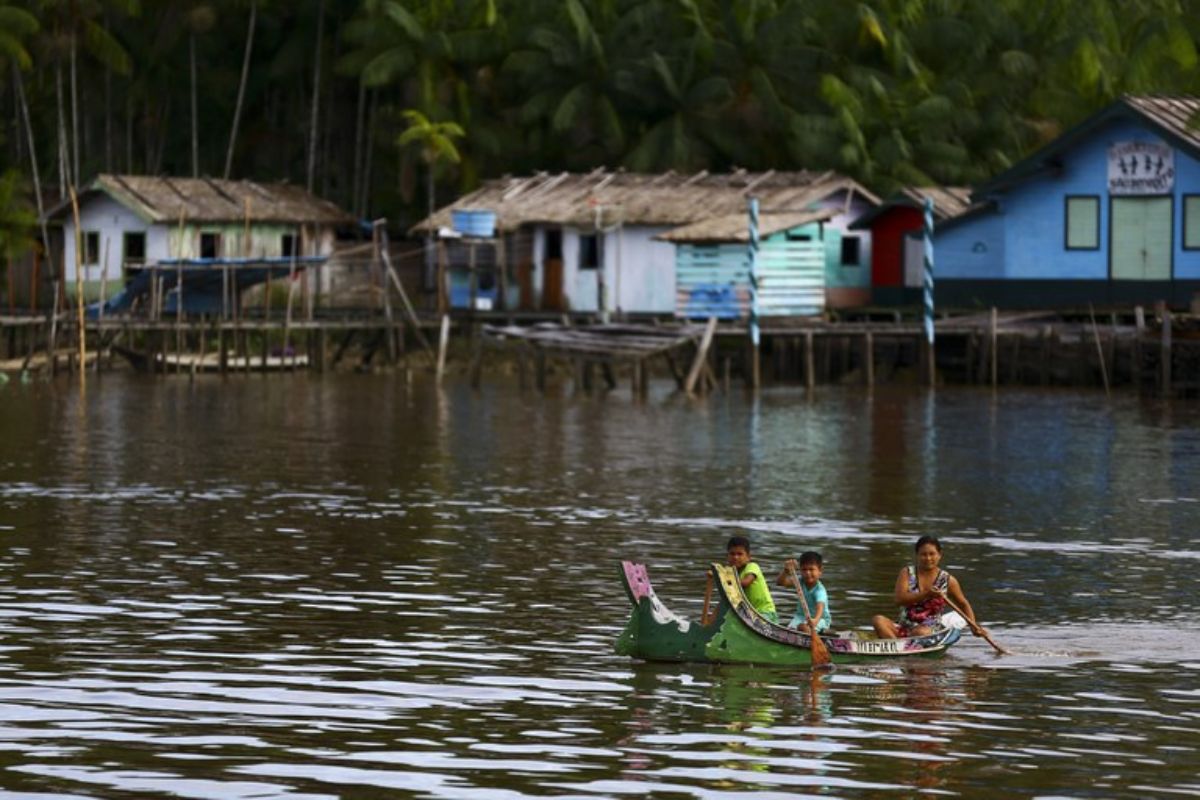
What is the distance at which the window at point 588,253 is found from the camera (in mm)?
60781

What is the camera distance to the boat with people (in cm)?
1823

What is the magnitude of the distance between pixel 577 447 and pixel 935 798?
85.5 ft

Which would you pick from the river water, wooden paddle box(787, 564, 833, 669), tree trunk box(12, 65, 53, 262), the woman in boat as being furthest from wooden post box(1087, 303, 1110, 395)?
wooden paddle box(787, 564, 833, 669)

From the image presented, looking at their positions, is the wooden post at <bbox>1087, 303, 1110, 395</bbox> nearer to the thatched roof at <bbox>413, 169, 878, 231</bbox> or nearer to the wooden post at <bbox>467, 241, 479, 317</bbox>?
the thatched roof at <bbox>413, 169, 878, 231</bbox>

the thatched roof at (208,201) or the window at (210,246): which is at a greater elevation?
the thatched roof at (208,201)

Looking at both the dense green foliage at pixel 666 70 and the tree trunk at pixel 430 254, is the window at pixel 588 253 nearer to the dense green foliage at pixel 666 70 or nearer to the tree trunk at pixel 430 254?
the dense green foliage at pixel 666 70

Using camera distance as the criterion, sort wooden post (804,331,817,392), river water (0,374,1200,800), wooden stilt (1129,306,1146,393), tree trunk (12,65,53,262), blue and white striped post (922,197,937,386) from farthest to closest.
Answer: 1. tree trunk (12,65,53,262)
2. wooden post (804,331,817,392)
3. blue and white striped post (922,197,937,386)
4. wooden stilt (1129,306,1146,393)
5. river water (0,374,1200,800)

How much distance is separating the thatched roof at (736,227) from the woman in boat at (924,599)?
35654mm

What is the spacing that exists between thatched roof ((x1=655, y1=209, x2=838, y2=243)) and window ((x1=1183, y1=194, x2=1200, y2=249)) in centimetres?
835

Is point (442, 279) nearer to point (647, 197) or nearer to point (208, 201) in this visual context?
point (647, 197)

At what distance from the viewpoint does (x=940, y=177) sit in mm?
64250

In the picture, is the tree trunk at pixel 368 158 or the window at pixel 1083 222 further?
the tree trunk at pixel 368 158

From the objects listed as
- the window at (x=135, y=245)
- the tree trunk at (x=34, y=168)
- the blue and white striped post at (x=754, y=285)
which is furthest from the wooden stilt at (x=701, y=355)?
the tree trunk at (x=34, y=168)

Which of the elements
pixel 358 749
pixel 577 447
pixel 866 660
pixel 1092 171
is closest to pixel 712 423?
pixel 577 447
